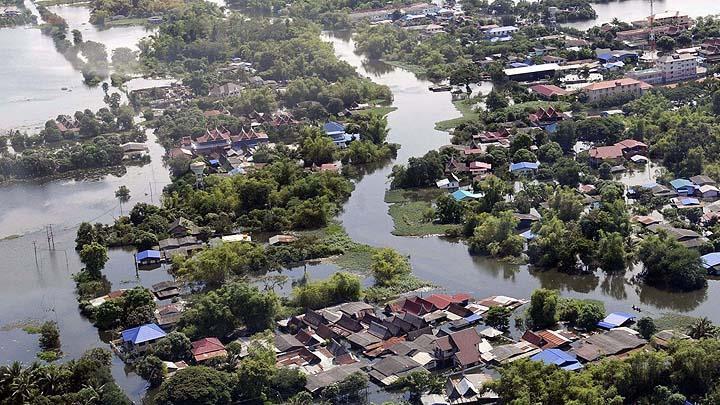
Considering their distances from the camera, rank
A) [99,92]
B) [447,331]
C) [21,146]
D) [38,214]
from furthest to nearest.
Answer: [99,92], [21,146], [38,214], [447,331]

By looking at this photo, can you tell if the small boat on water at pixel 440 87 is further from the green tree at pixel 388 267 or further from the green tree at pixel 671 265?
the green tree at pixel 671 265

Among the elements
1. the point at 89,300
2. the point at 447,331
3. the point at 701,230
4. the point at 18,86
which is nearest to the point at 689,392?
the point at 447,331

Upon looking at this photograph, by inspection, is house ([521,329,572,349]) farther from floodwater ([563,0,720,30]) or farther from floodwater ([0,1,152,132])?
floodwater ([563,0,720,30])

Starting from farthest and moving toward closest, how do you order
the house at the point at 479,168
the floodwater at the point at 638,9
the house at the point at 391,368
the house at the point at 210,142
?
the floodwater at the point at 638,9, the house at the point at 210,142, the house at the point at 479,168, the house at the point at 391,368

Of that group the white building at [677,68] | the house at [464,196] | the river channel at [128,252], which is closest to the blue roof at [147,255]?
the river channel at [128,252]

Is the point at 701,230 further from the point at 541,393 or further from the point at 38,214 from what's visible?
the point at 38,214

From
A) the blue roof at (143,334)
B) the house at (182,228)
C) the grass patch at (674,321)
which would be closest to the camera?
the grass patch at (674,321)

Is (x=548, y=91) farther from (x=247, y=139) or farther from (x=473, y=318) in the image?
(x=473, y=318)

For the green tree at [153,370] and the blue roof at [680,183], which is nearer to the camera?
the green tree at [153,370]

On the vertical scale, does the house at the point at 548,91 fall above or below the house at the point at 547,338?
above
